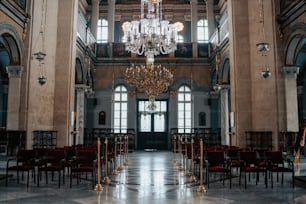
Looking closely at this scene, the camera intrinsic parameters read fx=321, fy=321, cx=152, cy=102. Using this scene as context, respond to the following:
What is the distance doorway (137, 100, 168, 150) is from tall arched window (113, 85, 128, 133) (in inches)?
39.5

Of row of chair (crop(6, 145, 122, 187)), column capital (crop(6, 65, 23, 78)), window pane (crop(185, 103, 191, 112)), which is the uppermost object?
column capital (crop(6, 65, 23, 78))

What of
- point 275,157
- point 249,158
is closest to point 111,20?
point 249,158

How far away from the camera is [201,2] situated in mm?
24797

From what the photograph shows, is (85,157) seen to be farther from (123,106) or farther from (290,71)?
(123,106)

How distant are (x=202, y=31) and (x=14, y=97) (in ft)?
51.2

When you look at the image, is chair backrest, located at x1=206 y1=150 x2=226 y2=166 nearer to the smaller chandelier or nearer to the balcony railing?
the smaller chandelier

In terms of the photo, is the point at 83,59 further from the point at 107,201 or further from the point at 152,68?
the point at 107,201

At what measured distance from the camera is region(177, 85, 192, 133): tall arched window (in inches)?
902

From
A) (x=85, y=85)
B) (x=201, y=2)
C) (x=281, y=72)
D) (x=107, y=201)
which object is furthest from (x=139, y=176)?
(x=201, y=2)

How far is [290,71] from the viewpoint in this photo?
41.9 ft

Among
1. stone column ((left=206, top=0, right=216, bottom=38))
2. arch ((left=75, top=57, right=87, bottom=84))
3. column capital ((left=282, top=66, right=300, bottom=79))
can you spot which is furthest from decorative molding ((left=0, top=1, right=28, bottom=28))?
stone column ((left=206, top=0, right=216, bottom=38))

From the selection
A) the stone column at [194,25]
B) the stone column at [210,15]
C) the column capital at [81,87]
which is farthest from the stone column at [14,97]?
the stone column at [210,15]

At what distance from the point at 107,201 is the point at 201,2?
21820 mm

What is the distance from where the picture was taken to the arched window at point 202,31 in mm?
24034
